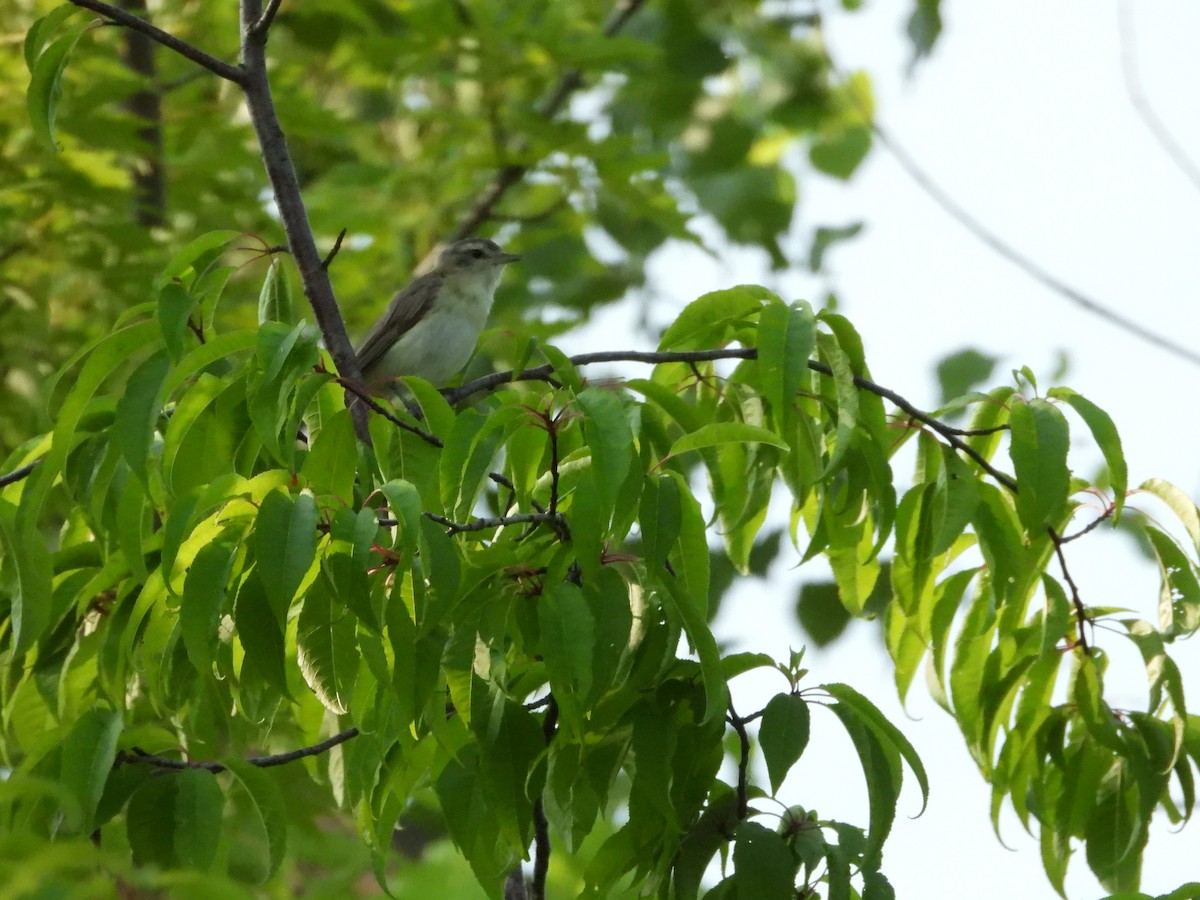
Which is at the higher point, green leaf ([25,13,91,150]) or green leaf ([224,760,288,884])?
green leaf ([25,13,91,150])

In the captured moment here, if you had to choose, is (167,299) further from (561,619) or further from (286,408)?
(561,619)

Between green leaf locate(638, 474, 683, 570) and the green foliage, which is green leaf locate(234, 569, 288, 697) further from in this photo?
green leaf locate(638, 474, 683, 570)

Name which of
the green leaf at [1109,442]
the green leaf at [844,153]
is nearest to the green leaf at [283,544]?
the green leaf at [1109,442]

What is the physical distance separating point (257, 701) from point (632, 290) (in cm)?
824

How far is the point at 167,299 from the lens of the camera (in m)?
2.71

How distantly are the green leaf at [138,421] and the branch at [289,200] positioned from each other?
0.67 meters

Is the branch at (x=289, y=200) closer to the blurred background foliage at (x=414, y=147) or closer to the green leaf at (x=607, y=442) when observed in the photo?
the blurred background foliage at (x=414, y=147)

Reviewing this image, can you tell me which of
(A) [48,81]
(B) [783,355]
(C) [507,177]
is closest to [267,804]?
(B) [783,355]

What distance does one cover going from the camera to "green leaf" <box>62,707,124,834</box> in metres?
2.64

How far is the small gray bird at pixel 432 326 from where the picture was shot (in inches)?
313

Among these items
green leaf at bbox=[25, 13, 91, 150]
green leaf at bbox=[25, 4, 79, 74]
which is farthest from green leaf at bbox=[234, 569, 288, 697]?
green leaf at bbox=[25, 4, 79, 74]

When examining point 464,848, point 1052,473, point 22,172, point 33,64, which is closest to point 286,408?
point 464,848

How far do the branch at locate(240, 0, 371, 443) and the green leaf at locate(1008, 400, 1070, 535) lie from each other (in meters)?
1.42

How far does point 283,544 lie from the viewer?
227 centimetres
